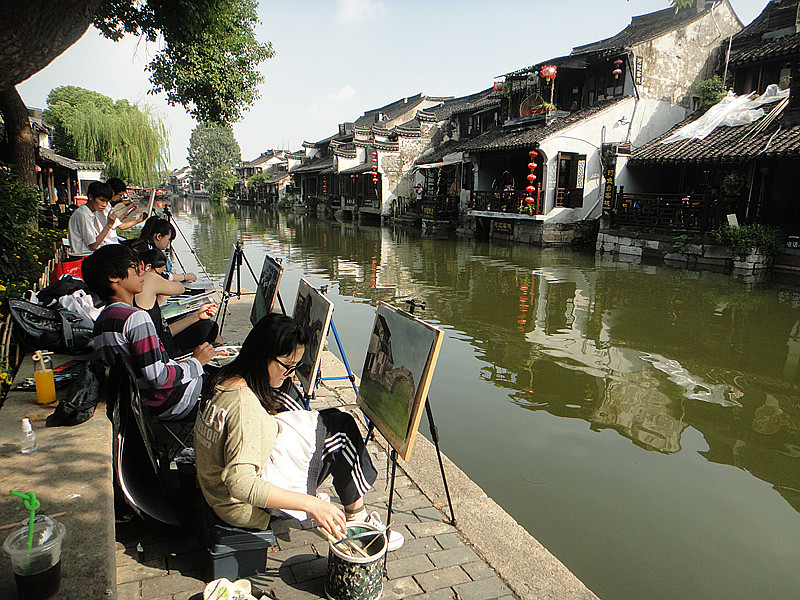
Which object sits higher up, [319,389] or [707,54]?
[707,54]

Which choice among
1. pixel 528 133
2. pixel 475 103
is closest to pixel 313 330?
pixel 528 133

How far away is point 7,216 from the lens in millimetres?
6594

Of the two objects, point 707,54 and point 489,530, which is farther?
point 707,54

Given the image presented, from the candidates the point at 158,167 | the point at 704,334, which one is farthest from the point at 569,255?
the point at 158,167

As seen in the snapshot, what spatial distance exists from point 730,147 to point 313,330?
15.1 metres

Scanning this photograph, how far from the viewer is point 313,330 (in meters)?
3.79

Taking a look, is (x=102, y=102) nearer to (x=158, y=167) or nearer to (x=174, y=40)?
(x=158, y=167)

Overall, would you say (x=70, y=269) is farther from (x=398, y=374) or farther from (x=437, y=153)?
(x=437, y=153)

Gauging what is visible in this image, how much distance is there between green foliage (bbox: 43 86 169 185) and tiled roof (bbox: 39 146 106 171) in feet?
4.66

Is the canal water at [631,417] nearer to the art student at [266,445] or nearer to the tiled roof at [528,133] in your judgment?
the art student at [266,445]

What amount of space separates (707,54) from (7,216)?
22487 millimetres

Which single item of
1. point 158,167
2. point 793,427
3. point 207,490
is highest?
point 158,167

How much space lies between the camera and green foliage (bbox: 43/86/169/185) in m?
26.8

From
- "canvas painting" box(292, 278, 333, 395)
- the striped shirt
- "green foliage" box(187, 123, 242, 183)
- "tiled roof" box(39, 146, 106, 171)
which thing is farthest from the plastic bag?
"green foliage" box(187, 123, 242, 183)
